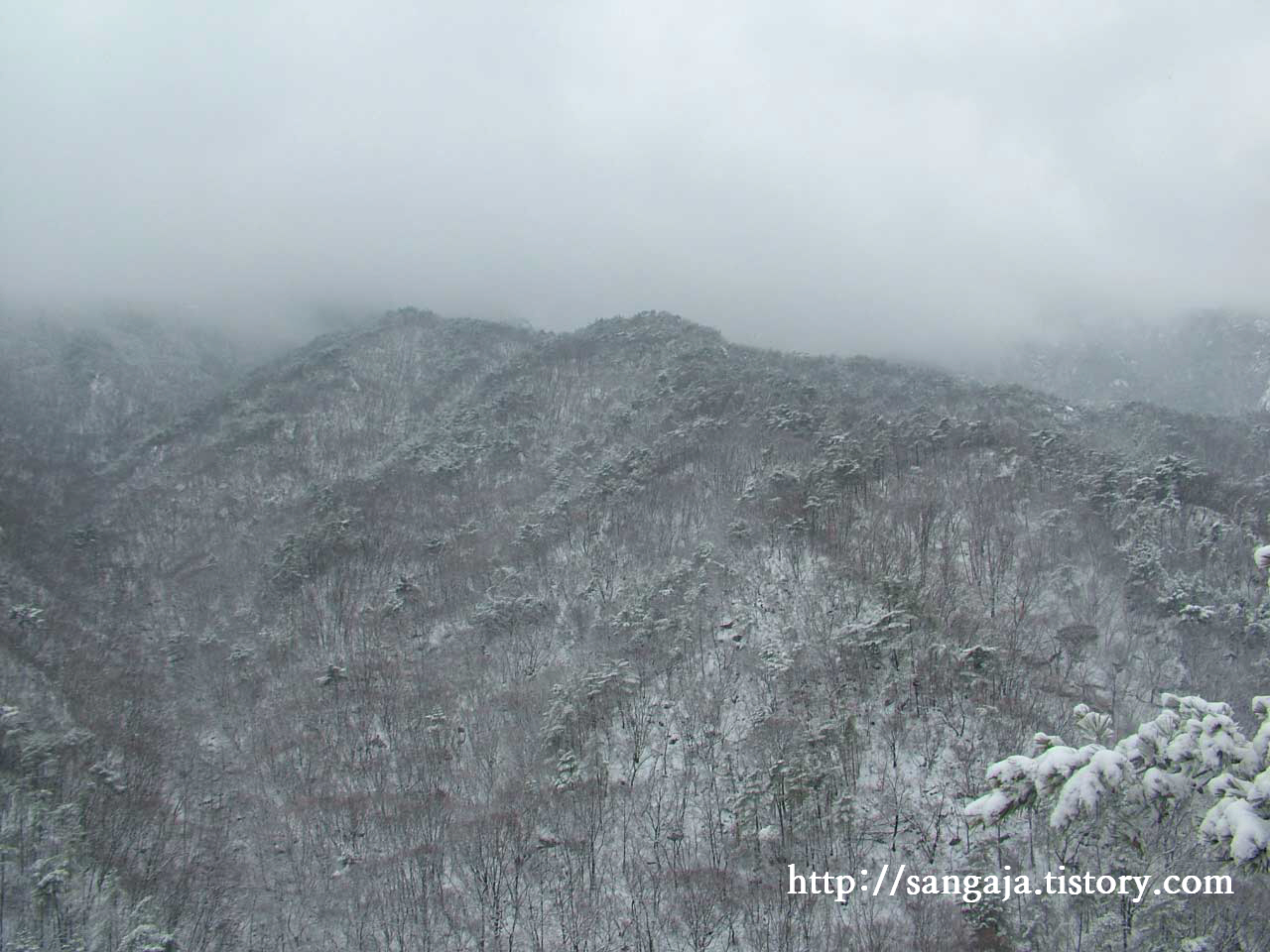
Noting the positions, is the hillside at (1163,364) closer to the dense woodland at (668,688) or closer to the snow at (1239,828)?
the dense woodland at (668,688)

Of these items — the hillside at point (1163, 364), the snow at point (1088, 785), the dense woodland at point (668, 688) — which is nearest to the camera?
the snow at point (1088, 785)

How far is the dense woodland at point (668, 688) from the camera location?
73.5 feet

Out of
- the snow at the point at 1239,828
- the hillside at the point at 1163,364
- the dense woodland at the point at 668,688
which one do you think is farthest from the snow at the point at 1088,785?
the hillside at the point at 1163,364

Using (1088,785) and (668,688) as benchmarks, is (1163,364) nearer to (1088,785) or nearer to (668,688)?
Answer: (668,688)

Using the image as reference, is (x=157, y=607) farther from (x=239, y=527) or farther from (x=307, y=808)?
(x=307, y=808)

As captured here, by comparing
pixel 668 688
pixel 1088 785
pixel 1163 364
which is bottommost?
pixel 668 688

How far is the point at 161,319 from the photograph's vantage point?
A: 412 ft

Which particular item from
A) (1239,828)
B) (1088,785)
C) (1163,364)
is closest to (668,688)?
(1088,785)

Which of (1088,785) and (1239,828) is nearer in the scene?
(1239,828)

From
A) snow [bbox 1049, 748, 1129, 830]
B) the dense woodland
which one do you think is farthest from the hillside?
snow [bbox 1049, 748, 1129, 830]

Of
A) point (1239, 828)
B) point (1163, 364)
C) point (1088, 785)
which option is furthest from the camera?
point (1163, 364)

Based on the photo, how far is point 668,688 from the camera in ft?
117

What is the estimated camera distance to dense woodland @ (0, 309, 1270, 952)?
73.5 ft

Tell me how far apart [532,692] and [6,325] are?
122 meters
